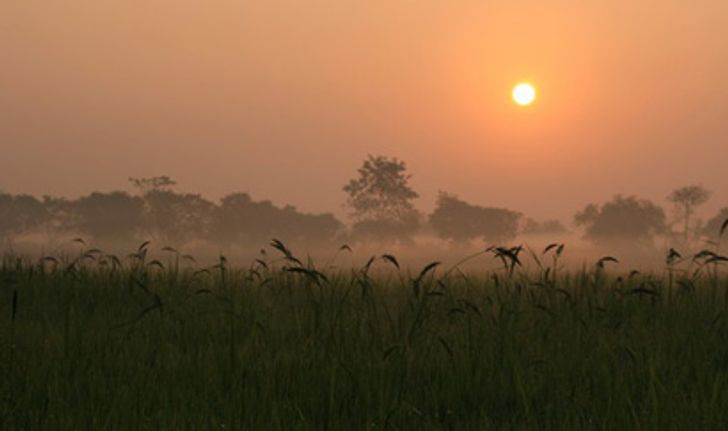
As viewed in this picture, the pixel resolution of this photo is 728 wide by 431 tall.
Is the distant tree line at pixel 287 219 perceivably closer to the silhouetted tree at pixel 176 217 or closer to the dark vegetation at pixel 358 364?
the silhouetted tree at pixel 176 217

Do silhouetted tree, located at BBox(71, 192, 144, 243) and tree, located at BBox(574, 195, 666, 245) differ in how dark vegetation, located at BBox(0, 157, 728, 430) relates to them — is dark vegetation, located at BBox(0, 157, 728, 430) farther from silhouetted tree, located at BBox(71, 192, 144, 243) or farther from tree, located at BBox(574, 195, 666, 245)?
tree, located at BBox(574, 195, 666, 245)

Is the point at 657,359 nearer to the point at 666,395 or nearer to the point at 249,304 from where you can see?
the point at 666,395

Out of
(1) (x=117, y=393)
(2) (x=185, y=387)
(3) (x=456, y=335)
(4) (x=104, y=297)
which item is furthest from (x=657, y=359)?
(4) (x=104, y=297)

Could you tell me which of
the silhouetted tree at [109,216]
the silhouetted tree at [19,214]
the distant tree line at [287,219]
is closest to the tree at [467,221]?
the distant tree line at [287,219]

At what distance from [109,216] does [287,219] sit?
25.1m

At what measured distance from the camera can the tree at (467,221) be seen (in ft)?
330

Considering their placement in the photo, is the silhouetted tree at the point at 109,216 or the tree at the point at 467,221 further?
the tree at the point at 467,221

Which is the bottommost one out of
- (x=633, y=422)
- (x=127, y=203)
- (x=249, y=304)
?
(x=633, y=422)

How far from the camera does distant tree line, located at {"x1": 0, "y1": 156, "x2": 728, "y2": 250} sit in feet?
304

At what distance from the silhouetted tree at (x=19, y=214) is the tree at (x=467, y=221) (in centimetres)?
5729

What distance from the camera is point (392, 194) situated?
301ft

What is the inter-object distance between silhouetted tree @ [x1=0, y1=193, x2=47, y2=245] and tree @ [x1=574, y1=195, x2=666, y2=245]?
84201 mm

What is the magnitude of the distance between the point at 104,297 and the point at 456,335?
13.8 ft

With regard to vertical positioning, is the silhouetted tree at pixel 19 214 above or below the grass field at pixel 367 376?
above
